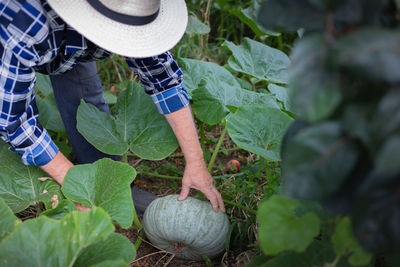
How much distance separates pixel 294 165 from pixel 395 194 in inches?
6.5

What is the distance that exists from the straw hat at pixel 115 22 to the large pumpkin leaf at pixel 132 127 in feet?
1.72

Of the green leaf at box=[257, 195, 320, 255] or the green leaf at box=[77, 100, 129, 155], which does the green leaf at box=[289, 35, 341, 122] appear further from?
the green leaf at box=[77, 100, 129, 155]

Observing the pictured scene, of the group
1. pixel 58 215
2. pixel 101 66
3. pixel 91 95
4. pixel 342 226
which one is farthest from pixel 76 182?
pixel 101 66

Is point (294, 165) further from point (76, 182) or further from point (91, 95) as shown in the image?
point (91, 95)

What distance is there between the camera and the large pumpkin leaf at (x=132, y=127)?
5.58ft

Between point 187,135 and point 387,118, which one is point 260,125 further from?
point 387,118

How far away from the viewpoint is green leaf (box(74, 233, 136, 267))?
119 cm

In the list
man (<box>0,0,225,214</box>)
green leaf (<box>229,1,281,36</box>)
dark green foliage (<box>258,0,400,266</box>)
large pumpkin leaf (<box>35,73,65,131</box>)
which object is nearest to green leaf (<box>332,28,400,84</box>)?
dark green foliage (<box>258,0,400,266</box>)

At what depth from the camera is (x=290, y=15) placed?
690 millimetres

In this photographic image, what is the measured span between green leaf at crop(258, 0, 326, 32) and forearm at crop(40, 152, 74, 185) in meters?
1.09

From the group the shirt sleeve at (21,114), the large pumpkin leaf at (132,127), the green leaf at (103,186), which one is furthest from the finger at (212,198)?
the shirt sleeve at (21,114)

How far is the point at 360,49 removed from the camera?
567mm

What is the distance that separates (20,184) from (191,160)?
0.67 m

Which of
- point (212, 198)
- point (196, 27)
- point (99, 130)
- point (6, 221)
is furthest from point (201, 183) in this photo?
point (196, 27)
